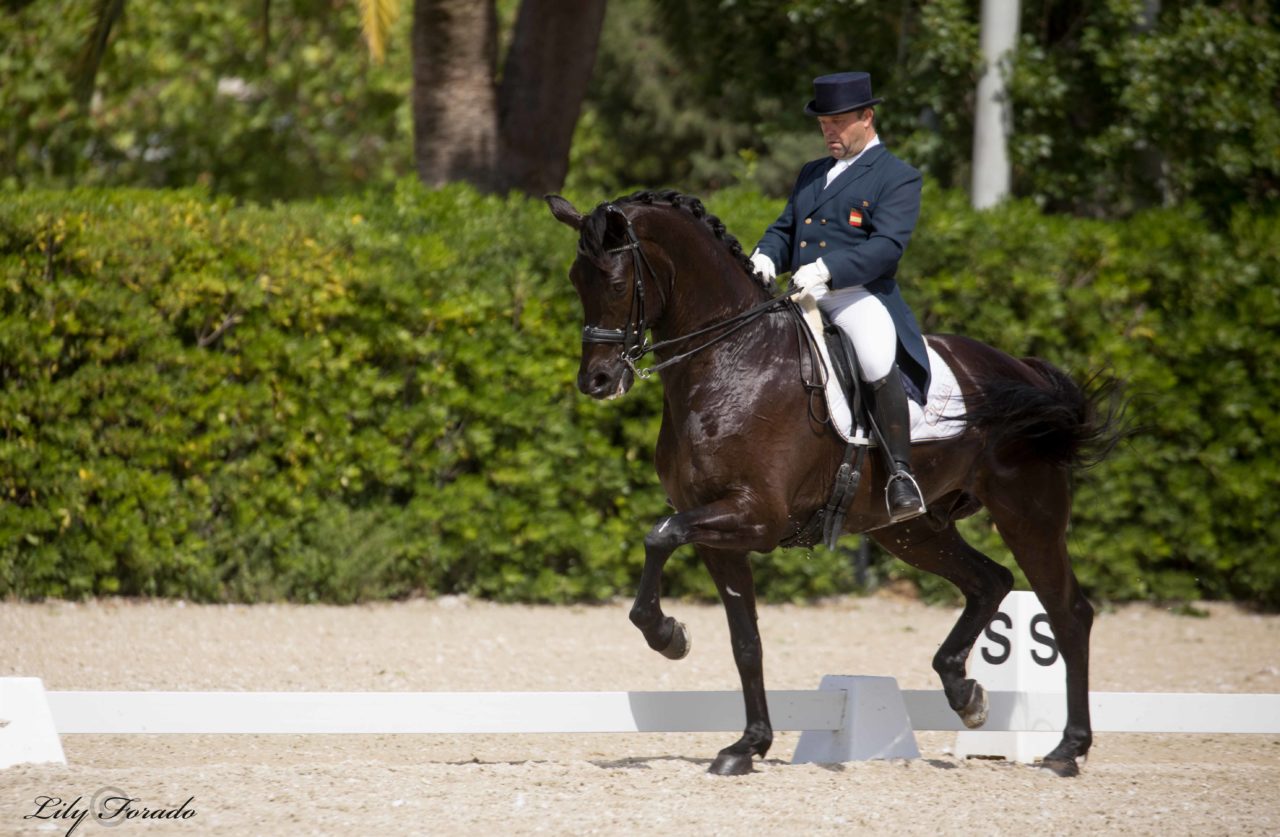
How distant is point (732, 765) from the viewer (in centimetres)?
559

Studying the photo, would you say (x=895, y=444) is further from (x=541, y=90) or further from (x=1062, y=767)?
(x=541, y=90)

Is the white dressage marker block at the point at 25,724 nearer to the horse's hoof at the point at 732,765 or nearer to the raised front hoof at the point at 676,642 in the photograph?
the raised front hoof at the point at 676,642

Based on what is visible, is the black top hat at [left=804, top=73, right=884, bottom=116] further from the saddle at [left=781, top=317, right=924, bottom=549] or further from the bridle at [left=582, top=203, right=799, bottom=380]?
the saddle at [left=781, top=317, right=924, bottom=549]

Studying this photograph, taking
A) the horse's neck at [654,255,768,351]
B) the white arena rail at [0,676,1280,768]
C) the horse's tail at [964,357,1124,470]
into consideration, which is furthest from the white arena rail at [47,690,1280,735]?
the horse's neck at [654,255,768,351]

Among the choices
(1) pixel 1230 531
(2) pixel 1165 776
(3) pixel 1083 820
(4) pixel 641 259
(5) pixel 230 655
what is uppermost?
(4) pixel 641 259

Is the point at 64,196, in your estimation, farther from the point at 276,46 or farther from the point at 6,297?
the point at 276,46

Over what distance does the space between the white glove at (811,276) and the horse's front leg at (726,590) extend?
895mm

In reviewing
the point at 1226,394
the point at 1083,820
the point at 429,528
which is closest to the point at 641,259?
the point at 1083,820

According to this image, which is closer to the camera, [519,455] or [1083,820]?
[1083,820]

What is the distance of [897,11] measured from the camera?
13.7 m

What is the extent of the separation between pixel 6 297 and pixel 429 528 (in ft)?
10.4

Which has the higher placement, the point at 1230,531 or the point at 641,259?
the point at 641,259

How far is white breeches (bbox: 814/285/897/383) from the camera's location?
570 centimetres

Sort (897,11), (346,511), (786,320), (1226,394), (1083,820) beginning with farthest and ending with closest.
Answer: (897,11)
(1226,394)
(346,511)
(786,320)
(1083,820)
